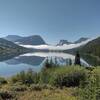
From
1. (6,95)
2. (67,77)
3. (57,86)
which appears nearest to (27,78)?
(67,77)

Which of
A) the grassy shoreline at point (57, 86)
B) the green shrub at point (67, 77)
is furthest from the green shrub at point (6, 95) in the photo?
the green shrub at point (67, 77)

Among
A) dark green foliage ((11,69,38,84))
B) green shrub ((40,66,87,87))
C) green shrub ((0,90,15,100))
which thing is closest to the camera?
green shrub ((0,90,15,100))

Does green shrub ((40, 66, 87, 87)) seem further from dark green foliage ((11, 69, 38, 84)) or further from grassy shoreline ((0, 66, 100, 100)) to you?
dark green foliage ((11, 69, 38, 84))

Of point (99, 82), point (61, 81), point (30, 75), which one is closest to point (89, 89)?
point (99, 82)

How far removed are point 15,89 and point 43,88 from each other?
1.45 meters

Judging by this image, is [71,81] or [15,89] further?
[71,81]

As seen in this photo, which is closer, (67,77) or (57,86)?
(57,86)

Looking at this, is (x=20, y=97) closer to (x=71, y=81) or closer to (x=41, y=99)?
(x=41, y=99)

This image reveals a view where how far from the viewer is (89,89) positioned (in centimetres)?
788

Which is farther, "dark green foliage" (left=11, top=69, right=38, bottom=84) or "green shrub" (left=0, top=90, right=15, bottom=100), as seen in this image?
"dark green foliage" (left=11, top=69, right=38, bottom=84)

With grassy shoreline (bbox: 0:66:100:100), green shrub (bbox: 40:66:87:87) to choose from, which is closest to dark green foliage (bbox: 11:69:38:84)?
grassy shoreline (bbox: 0:66:100:100)

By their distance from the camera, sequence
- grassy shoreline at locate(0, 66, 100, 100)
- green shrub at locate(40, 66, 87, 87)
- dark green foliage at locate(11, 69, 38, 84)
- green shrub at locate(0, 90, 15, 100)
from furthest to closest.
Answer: dark green foliage at locate(11, 69, 38, 84) < green shrub at locate(40, 66, 87, 87) < green shrub at locate(0, 90, 15, 100) < grassy shoreline at locate(0, 66, 100, 100)

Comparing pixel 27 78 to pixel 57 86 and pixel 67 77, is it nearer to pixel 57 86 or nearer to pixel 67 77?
pixel 67 77

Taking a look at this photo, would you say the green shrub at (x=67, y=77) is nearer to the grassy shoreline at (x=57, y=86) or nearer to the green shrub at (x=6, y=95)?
the grassy shoreline at (x=57, y=86)
